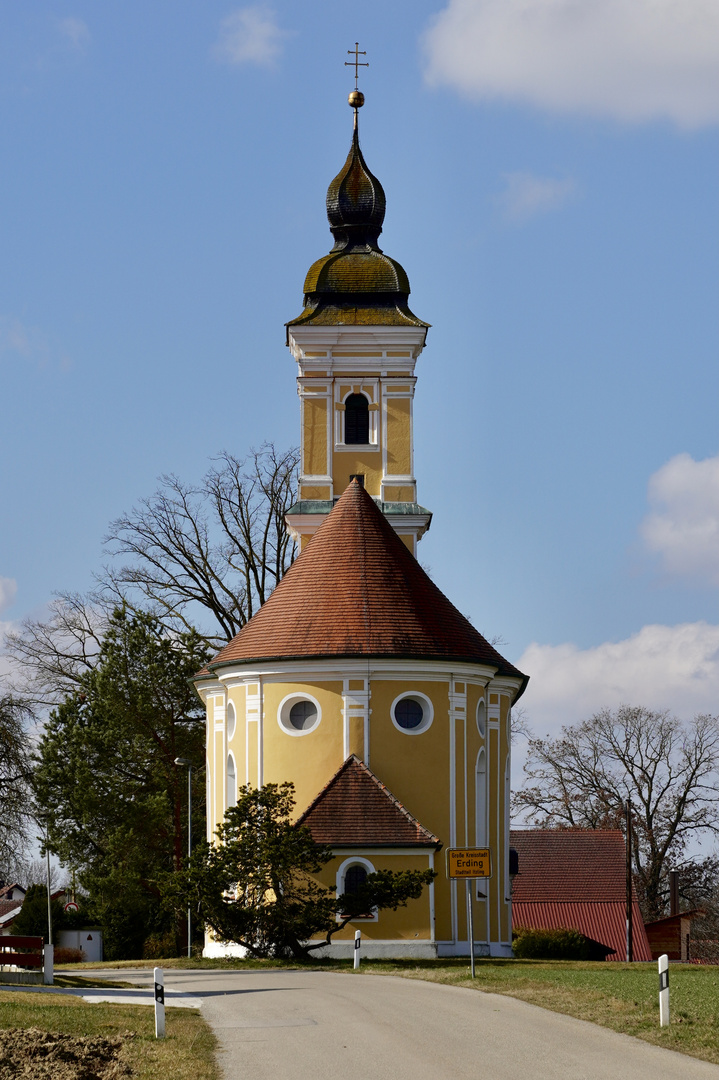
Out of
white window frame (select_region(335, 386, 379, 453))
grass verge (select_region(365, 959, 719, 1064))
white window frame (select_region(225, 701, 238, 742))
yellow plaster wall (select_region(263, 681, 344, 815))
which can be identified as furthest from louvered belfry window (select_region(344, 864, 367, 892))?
white window frame (select_region(335, 386, 379, 453))

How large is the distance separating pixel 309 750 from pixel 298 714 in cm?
91

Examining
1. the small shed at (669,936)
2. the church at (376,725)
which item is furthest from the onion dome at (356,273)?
the small shed at (669,936)

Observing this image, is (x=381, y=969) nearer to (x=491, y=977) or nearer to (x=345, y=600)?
(x=491, y=977)

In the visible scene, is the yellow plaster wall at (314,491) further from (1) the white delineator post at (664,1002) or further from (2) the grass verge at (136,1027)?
(1) the white delineator post at (664,1002)

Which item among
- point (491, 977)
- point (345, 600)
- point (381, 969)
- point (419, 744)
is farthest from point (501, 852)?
point (491, 977)

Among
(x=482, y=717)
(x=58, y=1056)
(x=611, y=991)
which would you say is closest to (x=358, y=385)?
(x=482, y=717)

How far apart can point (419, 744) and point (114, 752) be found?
60.7ft

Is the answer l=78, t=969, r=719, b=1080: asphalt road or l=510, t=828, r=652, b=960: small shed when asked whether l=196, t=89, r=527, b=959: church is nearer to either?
l=78, t=969, r=719, b=1080: asphalt road

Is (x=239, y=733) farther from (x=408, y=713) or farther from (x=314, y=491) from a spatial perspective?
(x=314, y=491)

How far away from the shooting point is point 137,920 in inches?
1891

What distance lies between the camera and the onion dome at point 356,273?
4844 cm

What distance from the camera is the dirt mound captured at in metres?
13.5

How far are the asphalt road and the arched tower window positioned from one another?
92.6ft

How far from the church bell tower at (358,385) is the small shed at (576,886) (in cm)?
1466
